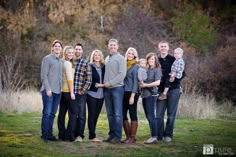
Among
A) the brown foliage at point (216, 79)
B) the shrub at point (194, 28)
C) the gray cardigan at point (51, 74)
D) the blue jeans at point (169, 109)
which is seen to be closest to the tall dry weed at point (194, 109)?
the brown foliage at point (216, 79)

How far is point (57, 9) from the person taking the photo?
96.2ft

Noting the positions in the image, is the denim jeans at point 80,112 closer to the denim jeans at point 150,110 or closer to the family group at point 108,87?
the family group at point 108,87

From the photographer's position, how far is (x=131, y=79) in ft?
27.5

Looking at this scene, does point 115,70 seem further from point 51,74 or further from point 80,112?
point 51,74

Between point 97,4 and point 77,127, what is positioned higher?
point 97,4

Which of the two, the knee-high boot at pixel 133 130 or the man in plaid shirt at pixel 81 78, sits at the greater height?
the man in plaid shirt at pixel 81 78

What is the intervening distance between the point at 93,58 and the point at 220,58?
12.7 metres

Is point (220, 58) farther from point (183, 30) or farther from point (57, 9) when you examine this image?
point (57, 9)

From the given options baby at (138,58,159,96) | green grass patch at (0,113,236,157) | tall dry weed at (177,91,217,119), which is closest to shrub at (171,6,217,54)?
tall dry weed at (177,91,217,119)

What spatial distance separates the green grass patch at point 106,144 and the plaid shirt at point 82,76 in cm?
94

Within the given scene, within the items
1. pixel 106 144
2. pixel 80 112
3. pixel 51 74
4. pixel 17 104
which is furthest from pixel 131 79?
pixel 17 104

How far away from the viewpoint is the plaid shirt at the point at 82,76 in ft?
27.1

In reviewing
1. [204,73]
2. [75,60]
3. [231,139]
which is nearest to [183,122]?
[231,139]

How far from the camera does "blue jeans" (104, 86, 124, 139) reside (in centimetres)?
823
